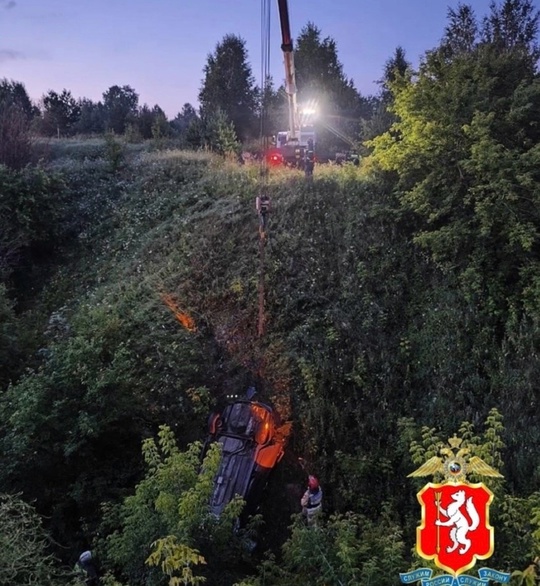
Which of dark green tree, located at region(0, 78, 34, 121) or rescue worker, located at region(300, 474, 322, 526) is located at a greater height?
dark green tree, located at region(0, 78, 34, 121)

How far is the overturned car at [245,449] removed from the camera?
8031mm

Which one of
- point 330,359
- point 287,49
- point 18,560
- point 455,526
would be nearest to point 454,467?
point 455,526

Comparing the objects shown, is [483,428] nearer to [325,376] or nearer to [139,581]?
[325,376]

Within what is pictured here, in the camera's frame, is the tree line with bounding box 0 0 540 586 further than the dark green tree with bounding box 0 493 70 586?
Yes

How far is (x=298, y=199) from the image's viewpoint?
13602mm

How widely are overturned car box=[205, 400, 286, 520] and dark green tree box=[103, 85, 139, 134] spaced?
28662 mm

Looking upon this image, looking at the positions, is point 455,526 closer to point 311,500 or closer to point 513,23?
point 311,500

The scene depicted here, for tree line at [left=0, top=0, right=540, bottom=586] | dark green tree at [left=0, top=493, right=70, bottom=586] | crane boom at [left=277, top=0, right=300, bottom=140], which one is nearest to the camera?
dark green tree at [left=0, top=493, right=70, bottom=586]

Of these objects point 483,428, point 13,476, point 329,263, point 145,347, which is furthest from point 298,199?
point 13,476

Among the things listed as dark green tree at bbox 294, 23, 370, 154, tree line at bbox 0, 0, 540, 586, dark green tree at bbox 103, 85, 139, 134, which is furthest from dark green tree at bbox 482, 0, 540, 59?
dark green tree at bbox 103, 85, 139, 134

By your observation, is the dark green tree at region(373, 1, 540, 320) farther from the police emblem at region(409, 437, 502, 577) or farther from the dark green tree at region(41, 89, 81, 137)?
the dark green tree at region(41, 89, 81, 137)

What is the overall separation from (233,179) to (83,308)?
6907 mm

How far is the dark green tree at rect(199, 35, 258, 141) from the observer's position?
109 ft

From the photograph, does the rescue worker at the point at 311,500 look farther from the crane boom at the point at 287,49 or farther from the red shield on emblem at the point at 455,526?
the crane boom at the point at 287,49
